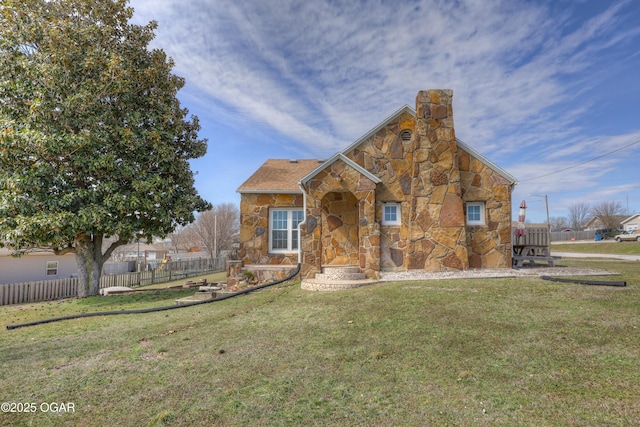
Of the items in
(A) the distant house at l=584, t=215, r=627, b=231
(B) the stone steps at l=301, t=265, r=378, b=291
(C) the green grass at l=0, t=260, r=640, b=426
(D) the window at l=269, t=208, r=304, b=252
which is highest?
(A) the distant house at l=584, t=215, r=627, b=231

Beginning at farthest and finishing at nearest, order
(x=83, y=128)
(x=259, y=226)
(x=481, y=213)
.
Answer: (x=259, y=226) → (x=481, y=213) → (x=83, y=128)

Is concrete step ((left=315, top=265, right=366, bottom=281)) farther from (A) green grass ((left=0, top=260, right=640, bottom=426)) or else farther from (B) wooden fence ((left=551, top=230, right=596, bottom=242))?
(B) wooden fence ((left=551, top=230, right=596, bottom=242))

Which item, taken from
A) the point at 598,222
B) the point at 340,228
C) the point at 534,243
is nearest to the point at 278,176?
the point at 340,228

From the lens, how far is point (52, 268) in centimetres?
2169

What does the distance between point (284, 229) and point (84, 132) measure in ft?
26.6

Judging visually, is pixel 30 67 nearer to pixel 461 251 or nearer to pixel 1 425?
pixel 1 425

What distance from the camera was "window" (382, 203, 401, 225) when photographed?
12875mm

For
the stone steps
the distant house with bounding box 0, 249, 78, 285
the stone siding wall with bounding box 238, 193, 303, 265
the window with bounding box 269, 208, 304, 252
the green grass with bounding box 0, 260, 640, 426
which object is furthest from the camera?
the distant house with bounding box 0, 249, 78, 285

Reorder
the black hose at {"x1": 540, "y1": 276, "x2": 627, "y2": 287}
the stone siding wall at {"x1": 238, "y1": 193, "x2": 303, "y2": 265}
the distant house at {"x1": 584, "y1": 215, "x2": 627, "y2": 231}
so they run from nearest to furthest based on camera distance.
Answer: the black hose at {"x1": 540, "y1": 276, "x2": 627, "y2": 287} → the stone siding wall at {"x1": 238, "y1": 193, "x2": 303, "y2": 265} → the distant house at {"x1": 584, "y1": 215, "x2": 627, "y2": 231}

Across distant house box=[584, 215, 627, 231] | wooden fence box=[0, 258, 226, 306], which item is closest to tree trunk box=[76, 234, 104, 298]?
wooden fence box=[0, 258, 226, 306]

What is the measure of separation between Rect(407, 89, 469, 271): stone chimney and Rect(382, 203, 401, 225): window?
0.72 metres

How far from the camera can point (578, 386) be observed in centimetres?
404

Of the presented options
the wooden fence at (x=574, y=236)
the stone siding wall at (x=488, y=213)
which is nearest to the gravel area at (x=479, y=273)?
the stone siding wall at (x=488, y=213)

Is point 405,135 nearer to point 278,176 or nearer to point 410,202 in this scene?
point 410,202
